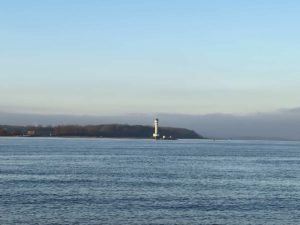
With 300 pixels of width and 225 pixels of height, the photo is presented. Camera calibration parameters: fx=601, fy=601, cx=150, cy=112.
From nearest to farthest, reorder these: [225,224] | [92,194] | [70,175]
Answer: [225,224], [92,194], [70,175]

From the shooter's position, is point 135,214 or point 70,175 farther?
point 70,175

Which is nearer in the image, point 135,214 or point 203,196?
point 135,214

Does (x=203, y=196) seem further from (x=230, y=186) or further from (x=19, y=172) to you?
(x=19, y=172)

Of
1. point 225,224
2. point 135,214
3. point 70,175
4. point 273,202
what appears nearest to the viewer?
point 225,224

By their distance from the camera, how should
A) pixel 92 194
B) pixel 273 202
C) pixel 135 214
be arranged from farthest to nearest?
pixel 92 194
pixel 273 202
pixel 135 214

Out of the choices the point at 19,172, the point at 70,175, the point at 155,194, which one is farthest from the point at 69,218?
the point at 19,172

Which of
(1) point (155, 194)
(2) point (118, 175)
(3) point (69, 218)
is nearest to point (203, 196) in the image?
(1) point (155, 194)

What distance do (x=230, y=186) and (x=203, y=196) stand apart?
11.7m

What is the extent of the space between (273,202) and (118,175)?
114ft

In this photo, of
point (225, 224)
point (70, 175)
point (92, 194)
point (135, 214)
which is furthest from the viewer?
point (70, 175)

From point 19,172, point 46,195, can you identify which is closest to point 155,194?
point 46,195

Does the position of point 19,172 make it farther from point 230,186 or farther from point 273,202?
point 273,202

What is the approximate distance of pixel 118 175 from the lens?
9012 centimetres

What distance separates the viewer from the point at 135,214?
50.4 m
